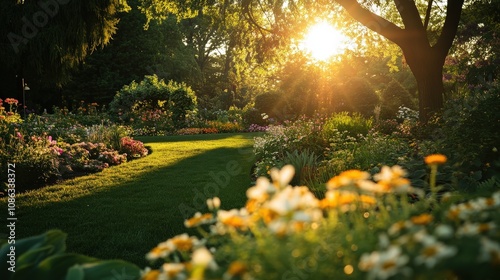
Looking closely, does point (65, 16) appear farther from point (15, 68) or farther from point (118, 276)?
point (118, 276)

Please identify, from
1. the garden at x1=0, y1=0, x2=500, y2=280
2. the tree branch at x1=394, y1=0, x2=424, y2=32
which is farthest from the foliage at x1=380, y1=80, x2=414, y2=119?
the tree branch at x1=394, y1=0, x2=424, y2=32

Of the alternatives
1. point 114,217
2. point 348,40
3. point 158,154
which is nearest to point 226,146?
point 158,154

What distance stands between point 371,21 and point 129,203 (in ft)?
19.2

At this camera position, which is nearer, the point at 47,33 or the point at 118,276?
the point at 118,276

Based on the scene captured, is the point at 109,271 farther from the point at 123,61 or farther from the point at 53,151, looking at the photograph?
the point at 123,61

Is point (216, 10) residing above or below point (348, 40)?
above

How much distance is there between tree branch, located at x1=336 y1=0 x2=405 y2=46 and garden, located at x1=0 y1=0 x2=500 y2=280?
0.04 meters

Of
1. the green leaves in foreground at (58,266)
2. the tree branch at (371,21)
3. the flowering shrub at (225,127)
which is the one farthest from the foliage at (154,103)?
the green leaves in foreground at (58,266)

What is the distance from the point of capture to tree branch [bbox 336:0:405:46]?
8.84 metres

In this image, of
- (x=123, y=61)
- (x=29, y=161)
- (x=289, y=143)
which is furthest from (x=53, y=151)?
(x=123, y=61)

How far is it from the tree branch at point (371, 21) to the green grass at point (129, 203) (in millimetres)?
3813

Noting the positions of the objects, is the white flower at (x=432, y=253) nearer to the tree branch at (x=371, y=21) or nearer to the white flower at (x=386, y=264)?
the white flower at (x=386, y=264)

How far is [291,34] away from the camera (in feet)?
38.2

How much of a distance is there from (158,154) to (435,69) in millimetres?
6978
